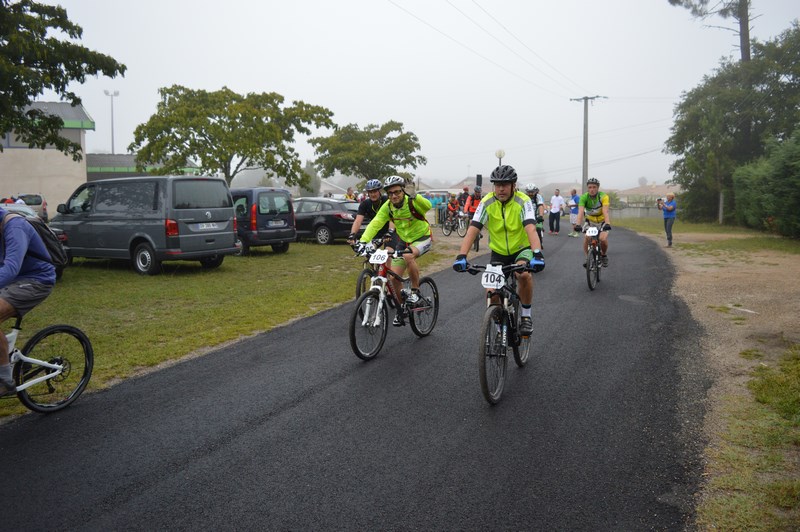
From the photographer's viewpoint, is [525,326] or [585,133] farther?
[585,133]

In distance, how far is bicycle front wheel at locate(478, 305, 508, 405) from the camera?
511 centimetres

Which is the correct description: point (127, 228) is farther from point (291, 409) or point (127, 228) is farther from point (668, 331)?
point (668, 331)

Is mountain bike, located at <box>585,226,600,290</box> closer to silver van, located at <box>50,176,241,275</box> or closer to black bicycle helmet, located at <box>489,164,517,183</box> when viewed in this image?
black bicycle helmet, located at <box>489,164,517,183</box>

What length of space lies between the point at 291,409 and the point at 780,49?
41099 millimetres

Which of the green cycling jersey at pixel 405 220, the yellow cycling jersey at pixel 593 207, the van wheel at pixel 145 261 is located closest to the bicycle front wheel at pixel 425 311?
the green cycling jersey at pixel 405 220

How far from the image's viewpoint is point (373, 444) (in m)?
4.45

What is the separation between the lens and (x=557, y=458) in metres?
4.21

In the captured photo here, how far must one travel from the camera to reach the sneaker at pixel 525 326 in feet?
20.2

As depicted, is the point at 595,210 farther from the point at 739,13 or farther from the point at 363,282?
the point at 739,13

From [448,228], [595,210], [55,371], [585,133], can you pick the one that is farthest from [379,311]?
[585,133]

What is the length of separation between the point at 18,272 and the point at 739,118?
40.5m

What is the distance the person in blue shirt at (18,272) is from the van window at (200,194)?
8.41m

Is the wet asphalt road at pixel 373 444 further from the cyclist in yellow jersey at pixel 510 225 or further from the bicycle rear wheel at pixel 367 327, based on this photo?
the cyclist in yellow jersey at pixel 510 225

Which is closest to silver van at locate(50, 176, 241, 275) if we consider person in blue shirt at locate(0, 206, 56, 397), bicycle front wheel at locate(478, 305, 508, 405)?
person in blue shirt at locate(0, 206, 56, 397)
